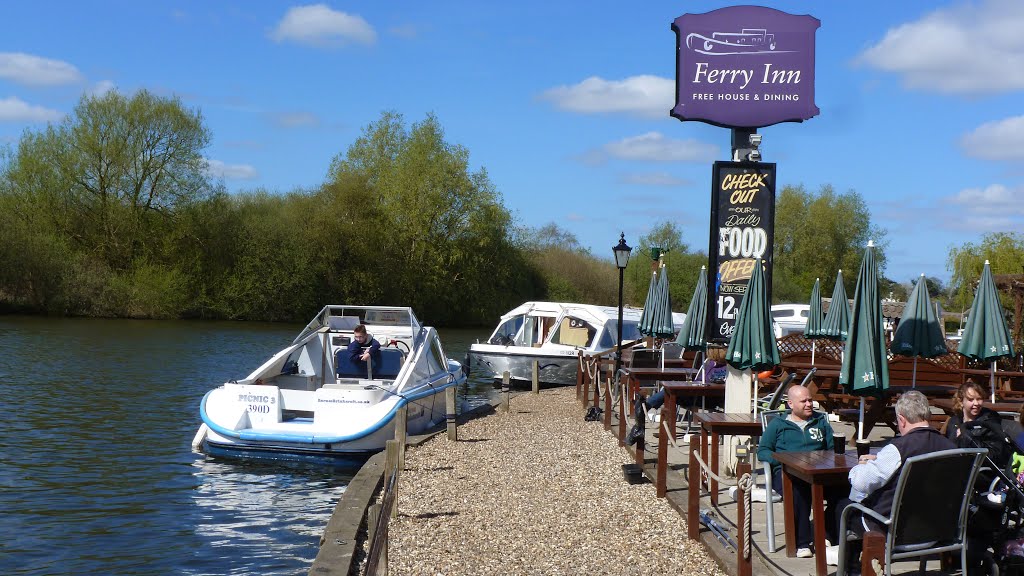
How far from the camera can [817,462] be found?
707 centimetres

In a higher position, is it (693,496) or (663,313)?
(663,313)

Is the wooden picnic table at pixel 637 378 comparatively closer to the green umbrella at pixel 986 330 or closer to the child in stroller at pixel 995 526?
the green umbrella at pixel 986 330

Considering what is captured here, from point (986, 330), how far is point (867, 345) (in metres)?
3.53

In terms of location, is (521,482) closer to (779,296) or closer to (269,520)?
(269,520)

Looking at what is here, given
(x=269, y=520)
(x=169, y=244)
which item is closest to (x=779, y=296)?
(x=169, y=244)

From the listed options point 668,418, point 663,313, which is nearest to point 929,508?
point 668,418

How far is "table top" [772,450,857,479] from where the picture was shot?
674 centimetres

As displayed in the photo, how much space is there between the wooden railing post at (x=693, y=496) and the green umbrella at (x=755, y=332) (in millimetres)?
2469

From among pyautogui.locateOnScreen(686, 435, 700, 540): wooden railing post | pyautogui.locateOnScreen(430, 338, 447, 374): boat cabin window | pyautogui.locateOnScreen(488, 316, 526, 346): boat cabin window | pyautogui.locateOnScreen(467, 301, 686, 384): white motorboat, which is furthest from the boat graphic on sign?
pyautogui.locateOnScreen(488, 316, 526, 346): boat cabin window

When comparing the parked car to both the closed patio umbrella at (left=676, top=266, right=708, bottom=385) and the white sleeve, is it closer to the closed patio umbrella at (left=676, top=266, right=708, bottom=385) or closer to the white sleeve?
the closed patio umbrella at (left=676, top=266, right=708, bottom=385)

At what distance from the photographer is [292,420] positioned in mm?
16078

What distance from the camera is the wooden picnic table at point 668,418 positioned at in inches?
392

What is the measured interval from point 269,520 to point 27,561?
2761 mm

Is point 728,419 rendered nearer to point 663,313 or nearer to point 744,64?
point 744,64
